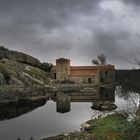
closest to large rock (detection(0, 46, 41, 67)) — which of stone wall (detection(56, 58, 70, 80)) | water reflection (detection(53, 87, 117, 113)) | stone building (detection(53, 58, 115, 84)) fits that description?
stone wall (detection(56, 58, 70, 80))

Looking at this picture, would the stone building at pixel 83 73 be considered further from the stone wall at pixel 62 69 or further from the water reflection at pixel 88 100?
the water reflection at pixel 88 100

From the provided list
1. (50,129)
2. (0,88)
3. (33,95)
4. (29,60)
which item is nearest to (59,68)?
(29,60)

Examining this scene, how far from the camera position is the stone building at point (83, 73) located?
89938 mm

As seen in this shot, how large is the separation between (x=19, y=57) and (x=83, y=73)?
63.7ft

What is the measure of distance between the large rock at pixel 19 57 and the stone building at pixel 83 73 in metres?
6.03

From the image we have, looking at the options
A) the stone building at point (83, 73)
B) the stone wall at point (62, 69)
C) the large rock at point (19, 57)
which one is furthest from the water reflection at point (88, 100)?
the stone building at point (83, 73)

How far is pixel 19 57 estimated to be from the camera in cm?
8112

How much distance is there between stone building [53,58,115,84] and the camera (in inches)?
3541

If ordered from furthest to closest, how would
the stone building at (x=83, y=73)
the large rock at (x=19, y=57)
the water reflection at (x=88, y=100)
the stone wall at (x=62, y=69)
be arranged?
1. the stone building at (x=83, y=73)
2. the stone wall at (x=62, y=69)
3. the large rock at (x=19, y=57)
4. the water reflection at (x=88, y=100)

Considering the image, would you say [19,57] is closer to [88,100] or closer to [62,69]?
[62,69]

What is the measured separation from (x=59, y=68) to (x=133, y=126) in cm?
7744

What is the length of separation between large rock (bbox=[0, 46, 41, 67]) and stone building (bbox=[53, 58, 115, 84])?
6.03 meters

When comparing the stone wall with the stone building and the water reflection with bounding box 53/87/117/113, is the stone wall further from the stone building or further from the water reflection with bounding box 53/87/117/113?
the water reflection with bounding box 53/87/117/113

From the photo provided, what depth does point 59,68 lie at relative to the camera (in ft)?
297
